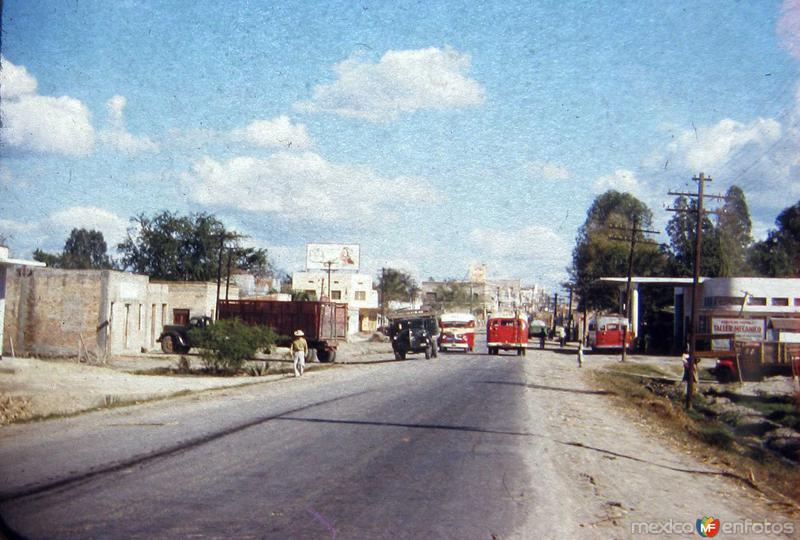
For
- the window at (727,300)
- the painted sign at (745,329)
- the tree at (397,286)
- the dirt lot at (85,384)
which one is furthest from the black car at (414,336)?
the tree at (397,286)

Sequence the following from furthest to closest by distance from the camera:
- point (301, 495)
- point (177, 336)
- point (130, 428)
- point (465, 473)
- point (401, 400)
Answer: point (177, 336) < point (401, 400) < point (130, 428) < point (465, 473) < point (301, 495)

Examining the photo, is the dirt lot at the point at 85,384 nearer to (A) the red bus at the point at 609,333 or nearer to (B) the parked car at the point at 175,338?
(B) the parked car at the point at 175,338

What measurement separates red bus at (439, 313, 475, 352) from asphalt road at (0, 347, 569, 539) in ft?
Result: 118

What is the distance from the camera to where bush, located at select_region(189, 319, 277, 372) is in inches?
1153

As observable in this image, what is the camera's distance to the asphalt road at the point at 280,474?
7.47 meters

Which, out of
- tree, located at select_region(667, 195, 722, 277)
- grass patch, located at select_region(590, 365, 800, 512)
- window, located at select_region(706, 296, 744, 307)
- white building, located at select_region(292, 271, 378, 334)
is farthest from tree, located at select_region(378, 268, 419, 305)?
grass patch, located at select_region(590, 365, 800, 512)

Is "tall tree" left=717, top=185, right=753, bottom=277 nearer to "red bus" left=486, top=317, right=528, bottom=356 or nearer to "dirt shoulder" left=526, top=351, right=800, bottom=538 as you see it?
"red bus" left=486, top=317, right=528, bottom=356

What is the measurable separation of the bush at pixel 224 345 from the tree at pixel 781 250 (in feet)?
96.7

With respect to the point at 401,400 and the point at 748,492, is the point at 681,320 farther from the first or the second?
the point at 748,492

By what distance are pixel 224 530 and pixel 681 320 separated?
205ft

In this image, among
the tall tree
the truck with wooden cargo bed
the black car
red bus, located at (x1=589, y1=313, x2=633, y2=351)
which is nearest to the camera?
the truck with wooden cargo bed

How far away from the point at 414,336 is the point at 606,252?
50.7 meters

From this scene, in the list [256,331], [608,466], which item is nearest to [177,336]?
[256,331]

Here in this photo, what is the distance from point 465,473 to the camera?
1023cm
